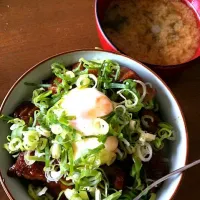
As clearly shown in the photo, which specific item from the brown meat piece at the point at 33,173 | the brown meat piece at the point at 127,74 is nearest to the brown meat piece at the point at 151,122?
the brown meat piece at the point at 127,74

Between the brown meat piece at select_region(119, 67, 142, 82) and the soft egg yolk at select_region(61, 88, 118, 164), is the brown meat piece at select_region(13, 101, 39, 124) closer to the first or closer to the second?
the soft egg yolk at select_region(61, 88, 118, 164)

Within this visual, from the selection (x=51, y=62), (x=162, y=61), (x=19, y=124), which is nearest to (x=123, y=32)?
(x=162, y=61)

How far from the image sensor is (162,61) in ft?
4.20

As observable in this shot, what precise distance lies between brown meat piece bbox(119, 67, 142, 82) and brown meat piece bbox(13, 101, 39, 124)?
9.9 inches

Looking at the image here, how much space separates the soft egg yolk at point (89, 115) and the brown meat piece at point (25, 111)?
0.13 meters

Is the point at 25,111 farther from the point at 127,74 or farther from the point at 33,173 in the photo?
the point at 127,74

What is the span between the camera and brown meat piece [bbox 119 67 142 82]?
108cm

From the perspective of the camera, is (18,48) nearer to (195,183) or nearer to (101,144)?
Result: (101,144)

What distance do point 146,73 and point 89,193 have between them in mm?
363

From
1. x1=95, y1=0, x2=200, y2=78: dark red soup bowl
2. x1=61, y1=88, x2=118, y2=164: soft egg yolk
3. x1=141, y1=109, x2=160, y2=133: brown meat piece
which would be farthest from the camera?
x1=95, y1=0, x2=200, y2=78: dark red soup bowl

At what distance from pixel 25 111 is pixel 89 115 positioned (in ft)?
0.68

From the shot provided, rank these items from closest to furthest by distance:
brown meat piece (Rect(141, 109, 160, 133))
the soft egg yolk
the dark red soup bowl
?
the soft egg yolk < brown meat piece (Rect(141, 109, 160, 133)) < the dark red soup bowl

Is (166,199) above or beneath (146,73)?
beneath

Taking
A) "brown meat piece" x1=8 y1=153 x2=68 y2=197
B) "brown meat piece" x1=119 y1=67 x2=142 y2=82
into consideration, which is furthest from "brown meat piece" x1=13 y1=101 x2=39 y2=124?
"brown meat piece" x1=119 y1=67 x2=142 y2=82
